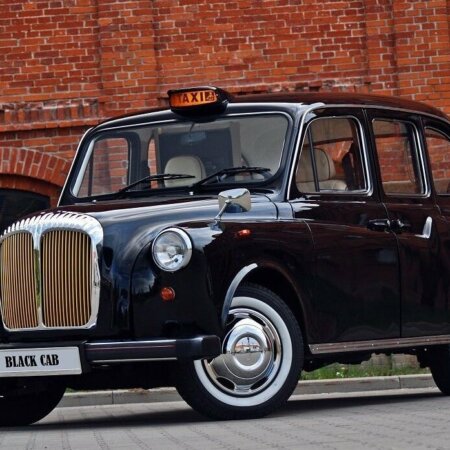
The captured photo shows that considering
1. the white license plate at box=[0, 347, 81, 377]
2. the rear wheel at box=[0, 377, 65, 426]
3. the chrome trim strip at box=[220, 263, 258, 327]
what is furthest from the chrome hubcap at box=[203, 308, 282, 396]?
the rear wheel at box=[0, 377, 65, 426]

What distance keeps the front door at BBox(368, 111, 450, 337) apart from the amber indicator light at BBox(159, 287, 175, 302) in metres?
2.03

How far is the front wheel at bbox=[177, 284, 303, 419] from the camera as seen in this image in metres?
8.88

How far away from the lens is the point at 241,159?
9984mm

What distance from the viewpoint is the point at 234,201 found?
9109mm

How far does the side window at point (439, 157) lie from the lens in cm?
1104

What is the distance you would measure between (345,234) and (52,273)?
6.21 ft

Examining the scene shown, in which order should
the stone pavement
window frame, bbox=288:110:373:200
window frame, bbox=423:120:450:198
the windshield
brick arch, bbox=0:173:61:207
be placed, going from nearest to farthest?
window frame, bbox=288:110:373:200
the windshield
window frame, bbox=423:120:450:198
the stone pavement
brick arch, bbox=0:173:61:207

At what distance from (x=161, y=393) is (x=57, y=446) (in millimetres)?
5580

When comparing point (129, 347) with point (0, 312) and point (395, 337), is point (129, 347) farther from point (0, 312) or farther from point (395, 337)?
point (395, 337)

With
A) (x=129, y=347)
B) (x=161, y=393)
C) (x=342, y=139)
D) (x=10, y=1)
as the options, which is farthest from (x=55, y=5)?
(x=129, y=347)

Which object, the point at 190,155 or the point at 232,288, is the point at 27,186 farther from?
the point at 232,288

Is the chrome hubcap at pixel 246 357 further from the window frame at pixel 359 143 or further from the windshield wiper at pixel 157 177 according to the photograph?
the windshield wiper at pixel 157 177

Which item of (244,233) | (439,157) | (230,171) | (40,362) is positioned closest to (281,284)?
(244,233)

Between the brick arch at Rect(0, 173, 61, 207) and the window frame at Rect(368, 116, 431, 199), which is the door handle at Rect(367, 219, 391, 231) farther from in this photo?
the brick arch at Rect(0, 173, 61, 207)
